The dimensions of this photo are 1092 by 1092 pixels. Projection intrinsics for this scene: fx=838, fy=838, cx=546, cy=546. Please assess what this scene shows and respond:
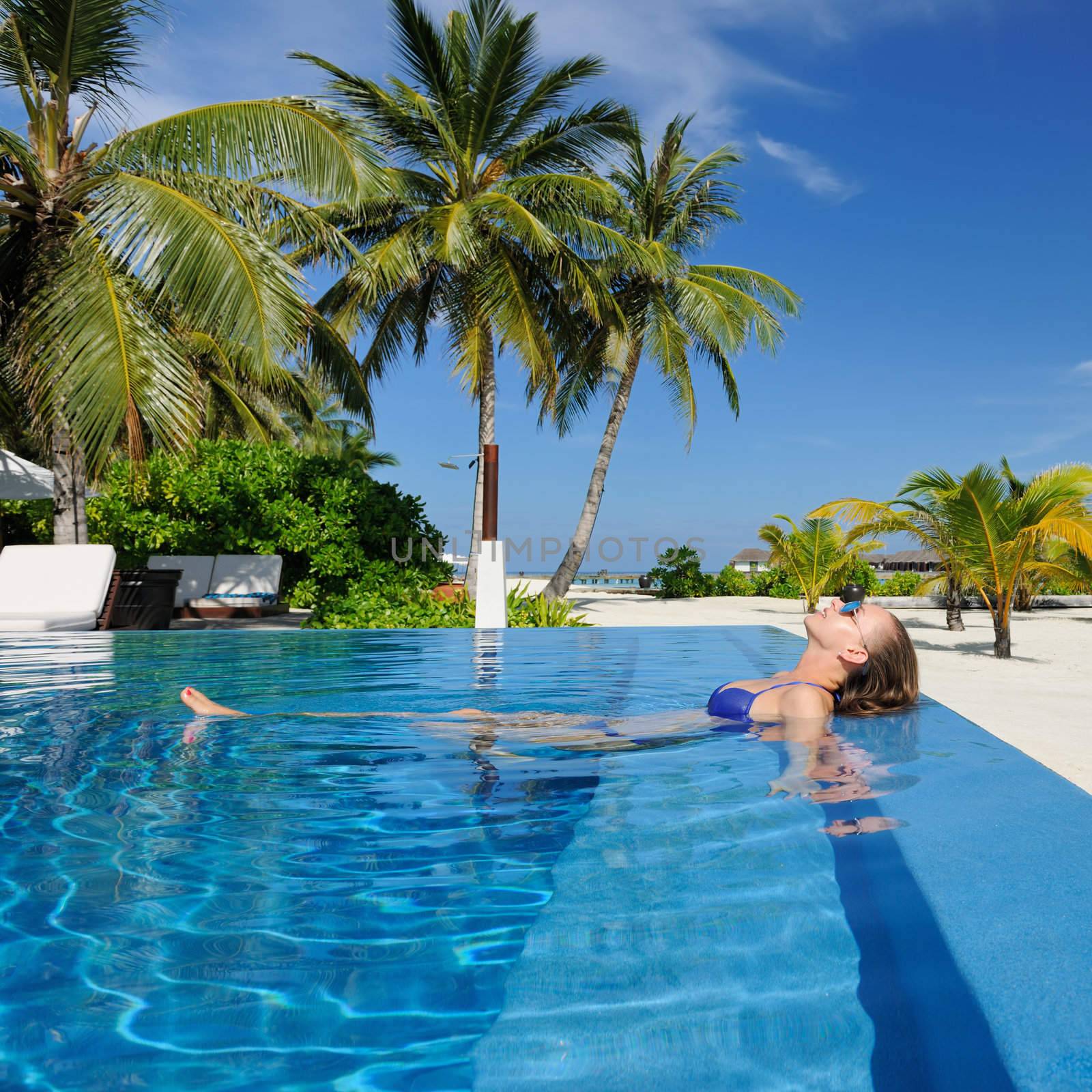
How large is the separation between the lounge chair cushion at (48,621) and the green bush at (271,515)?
4.21 meters

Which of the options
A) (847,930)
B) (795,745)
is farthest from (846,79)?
(847,930)

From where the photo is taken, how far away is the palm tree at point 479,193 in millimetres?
13688

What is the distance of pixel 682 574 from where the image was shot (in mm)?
23344

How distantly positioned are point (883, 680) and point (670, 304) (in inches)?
573

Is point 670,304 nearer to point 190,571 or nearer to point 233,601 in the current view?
point 233,601

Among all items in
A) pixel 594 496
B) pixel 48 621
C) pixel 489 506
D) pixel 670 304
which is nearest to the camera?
pixel 48 621

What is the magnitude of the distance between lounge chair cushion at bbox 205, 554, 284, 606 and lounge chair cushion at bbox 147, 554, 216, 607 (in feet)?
0.37

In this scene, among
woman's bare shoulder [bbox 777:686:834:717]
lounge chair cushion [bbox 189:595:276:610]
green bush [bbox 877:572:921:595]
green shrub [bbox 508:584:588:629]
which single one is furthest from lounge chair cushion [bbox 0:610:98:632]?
green bush [bbox 877:572:921:595]

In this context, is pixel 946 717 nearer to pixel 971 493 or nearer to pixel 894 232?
pixel 971 493

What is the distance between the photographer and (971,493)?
8.90m

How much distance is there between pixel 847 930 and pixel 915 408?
1445 inches

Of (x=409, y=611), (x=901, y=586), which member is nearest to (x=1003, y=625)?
(x=409, y=611)

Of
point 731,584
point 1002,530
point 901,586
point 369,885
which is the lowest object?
point 369,885

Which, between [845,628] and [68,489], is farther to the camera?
[68,489]
